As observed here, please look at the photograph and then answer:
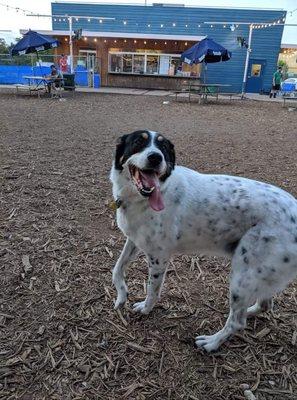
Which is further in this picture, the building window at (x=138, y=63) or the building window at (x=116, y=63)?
the building window at (x=116, y=63)

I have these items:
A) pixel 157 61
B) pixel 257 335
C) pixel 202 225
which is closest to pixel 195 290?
pixel 257 335

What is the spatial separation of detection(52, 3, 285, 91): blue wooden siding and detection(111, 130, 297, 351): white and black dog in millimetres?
28220

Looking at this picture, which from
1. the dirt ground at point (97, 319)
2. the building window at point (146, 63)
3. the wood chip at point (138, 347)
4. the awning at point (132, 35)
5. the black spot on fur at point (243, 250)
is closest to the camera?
the dirt ground at point (97, 319)

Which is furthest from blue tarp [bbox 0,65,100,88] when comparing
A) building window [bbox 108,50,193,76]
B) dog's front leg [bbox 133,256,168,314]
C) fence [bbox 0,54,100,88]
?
dog's front leg [bbox 133,256,168,314]

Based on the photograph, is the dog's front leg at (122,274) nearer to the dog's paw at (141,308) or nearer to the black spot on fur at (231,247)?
the dog's paw at (141,308)

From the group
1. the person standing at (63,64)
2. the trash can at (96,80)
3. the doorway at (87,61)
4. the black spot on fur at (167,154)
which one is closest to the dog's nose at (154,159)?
the black spot on fur at (167,154)

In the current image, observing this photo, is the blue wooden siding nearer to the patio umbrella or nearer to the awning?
the awning

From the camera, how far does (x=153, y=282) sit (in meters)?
2.86

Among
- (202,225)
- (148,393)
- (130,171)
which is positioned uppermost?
(130,171)

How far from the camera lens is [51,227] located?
4.21 meters

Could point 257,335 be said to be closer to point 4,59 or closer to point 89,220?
point 89,220

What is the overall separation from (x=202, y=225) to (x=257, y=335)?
1.08 m

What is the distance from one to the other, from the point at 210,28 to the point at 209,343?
30038 mm

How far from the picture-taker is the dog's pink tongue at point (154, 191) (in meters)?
2.57
